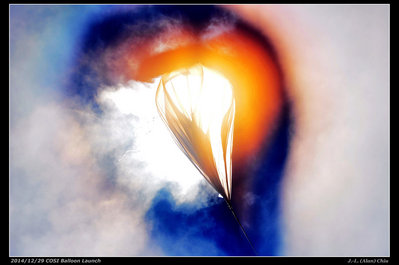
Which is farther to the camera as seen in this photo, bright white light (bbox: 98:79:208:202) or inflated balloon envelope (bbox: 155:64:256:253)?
bright white light (bbox: 98:79:208:202)

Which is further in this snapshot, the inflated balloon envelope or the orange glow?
the orange glow

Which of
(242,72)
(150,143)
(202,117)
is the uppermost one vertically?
(242,72)

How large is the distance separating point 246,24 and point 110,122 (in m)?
5.17

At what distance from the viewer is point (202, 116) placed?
4.23 metres

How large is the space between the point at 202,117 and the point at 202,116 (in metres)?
0.03

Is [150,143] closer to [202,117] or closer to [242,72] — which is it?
[202,117]

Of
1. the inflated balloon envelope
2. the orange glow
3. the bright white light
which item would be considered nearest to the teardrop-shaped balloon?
the inflated balloon envelope

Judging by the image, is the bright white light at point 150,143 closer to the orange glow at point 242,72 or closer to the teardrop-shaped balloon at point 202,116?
the teardrop-shaped balloon at point 202,116

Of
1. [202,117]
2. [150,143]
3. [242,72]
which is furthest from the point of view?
[242,72]

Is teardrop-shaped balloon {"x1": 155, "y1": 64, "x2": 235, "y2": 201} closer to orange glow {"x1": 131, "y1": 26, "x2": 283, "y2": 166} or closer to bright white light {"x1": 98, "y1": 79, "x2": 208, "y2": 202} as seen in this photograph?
orange glow {"x1": 131, "y1": 26, "x2": 283, "y2": 166}

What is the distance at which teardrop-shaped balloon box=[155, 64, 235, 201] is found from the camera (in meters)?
4.03

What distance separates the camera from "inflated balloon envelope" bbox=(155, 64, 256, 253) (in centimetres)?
403

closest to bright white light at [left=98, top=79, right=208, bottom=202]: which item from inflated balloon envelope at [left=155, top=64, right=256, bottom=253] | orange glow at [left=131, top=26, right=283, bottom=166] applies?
inflated balloon envelope at [left=155, top=64, right=256, bottom=253]

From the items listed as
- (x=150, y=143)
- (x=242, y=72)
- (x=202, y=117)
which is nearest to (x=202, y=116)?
(x=202, y=117)
